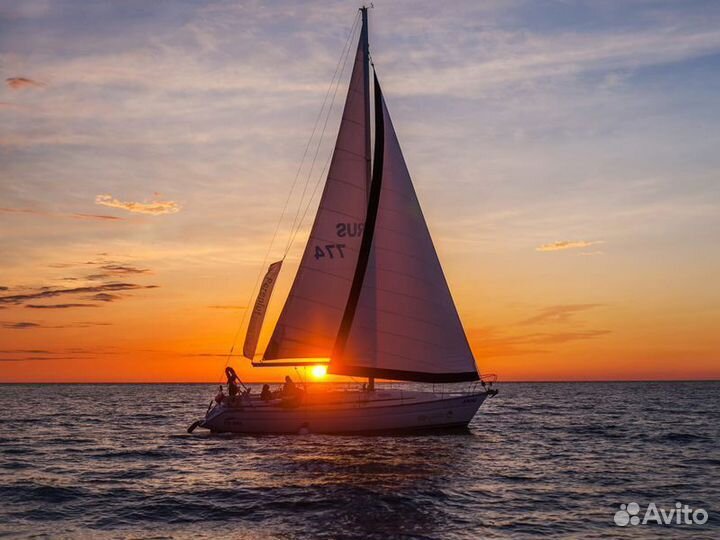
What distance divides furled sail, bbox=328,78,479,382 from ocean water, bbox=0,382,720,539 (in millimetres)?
3455

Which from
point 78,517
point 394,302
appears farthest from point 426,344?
point 78,517

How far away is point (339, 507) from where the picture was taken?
19.7 m

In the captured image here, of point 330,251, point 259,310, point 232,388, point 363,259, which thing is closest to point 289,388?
point 232,388

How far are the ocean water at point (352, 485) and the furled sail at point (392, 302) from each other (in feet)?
11.3

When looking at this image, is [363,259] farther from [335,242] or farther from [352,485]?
[352,485]

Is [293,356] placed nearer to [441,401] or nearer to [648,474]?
[441,401]

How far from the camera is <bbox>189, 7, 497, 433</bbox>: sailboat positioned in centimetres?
3161

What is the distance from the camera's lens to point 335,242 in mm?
32594

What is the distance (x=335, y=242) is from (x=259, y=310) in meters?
5.47

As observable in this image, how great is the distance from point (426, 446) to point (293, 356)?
285 inches

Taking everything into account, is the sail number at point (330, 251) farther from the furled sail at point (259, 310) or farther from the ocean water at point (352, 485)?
the ocean water at point (352, 485)

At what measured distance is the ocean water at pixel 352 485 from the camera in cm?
1805

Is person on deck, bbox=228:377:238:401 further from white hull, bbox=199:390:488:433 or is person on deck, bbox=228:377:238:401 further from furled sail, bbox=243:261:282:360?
furled sail, bbox=243:261:282:360

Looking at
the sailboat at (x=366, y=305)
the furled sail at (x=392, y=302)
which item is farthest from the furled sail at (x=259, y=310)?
the furled sail at (x=392, y=302)
